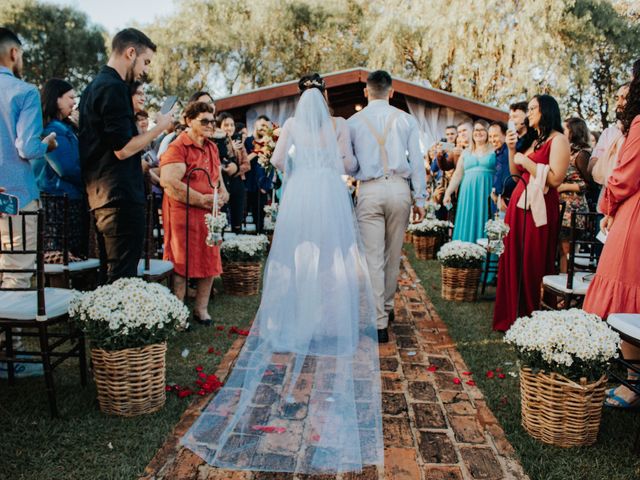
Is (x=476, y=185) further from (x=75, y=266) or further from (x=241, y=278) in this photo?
(x=75, y=266)

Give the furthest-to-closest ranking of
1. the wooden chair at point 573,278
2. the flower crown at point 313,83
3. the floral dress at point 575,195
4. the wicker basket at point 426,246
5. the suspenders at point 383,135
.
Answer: the wicker basket at point 426,246
the floral dress at point 575,195
the suspenders at point 383,135
the flower crown at point 313,83
the wooden chair at point 573,278

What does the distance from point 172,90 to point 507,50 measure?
1465cm

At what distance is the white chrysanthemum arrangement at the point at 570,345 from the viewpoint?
8.99ft

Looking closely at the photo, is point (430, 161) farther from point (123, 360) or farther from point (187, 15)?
point (187, 15)

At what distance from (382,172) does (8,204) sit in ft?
9.53

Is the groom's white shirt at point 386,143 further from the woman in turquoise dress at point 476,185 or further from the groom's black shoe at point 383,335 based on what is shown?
the woman in turquoise dress at point 476,185

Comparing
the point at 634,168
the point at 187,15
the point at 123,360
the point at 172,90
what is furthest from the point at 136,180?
the point at 187,15

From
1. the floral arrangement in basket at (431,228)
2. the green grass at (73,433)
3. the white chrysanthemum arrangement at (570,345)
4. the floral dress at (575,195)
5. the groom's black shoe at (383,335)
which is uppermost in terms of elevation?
the floral dress at (575,195)

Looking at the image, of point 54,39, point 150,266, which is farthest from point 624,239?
point 54,39

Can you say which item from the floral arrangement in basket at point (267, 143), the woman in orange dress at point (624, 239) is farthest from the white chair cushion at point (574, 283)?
the floral arrangement in basket at point (267, 143)

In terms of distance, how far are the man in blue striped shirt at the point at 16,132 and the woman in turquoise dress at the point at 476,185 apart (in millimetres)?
5527

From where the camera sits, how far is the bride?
271 centimetres

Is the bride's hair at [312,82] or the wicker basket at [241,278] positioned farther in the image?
the wicker basket at [241,278]

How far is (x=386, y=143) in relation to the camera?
4480 millimetres
